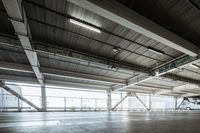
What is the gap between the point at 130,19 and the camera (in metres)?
4.25

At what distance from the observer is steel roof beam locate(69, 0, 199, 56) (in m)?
3.68

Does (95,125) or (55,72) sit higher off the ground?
(55,72)

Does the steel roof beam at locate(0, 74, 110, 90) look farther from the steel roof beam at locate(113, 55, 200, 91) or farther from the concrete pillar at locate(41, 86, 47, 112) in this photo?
the steel roof beam at locate(113, 55, 200, 91)

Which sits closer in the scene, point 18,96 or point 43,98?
point 18,96

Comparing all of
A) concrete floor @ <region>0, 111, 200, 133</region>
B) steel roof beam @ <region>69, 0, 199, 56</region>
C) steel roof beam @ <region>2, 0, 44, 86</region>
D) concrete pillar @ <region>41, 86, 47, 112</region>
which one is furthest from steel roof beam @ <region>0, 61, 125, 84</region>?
steel roof beam @ <region>69, 0, 199, 56</region>

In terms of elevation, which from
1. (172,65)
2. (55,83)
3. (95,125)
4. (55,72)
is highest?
(172,65)

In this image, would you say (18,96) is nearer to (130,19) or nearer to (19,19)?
(19,19)

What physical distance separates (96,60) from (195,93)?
22.8 meters

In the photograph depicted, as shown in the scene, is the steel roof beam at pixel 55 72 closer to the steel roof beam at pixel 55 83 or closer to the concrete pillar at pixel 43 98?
the steel roof beam at pixel 55 83

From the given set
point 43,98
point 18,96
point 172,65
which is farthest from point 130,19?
point 18,96

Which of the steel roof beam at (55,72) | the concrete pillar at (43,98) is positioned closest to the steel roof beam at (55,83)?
the concrete pillar at (43,98)

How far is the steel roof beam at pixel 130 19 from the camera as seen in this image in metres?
3.68

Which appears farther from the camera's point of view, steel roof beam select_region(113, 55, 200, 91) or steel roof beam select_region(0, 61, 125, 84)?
steel roof beam select_region(0, 61, 125, 84)

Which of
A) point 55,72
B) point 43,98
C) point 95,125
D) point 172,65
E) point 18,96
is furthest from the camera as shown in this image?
point 43,98
